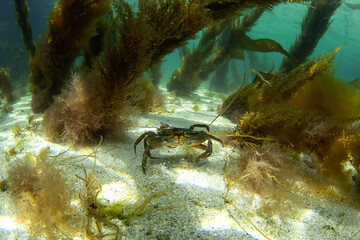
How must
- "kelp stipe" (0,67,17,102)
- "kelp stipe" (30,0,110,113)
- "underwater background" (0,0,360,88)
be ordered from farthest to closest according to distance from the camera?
"underwater background" (0,0,360,88) < "kelp stipe" (0,67,17,102) < "kelp stipe" (30,0,110,113)

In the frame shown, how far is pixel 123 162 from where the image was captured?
2.99 meters

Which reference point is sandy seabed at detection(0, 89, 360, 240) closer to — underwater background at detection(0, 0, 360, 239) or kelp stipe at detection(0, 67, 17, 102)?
underwater background at detection(0, 0, 360, 239)

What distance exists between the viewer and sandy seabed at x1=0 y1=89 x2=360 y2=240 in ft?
5.81

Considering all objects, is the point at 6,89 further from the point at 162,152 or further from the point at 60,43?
the point at 162,152

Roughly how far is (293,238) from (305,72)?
4.47 m

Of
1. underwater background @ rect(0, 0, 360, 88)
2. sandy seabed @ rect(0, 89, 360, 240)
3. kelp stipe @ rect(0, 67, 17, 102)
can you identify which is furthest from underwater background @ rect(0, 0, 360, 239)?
kelp stipe @ rect(0, 67, 17, 102)

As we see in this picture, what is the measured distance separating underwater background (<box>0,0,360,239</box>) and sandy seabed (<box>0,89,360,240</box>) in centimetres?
1

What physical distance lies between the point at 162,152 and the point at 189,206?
1509 millimetres


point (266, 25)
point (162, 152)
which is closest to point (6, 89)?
point (162, 152)

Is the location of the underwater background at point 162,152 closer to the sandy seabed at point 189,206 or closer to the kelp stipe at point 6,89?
the sandy seabed at point 189,206

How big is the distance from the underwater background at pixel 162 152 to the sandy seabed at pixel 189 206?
0.05 ft

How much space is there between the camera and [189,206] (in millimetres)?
2084

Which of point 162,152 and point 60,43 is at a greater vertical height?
point 60,43

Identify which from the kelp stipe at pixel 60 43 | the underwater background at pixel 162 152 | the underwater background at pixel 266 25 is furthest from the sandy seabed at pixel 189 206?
the underwater background at pixel 266 25
